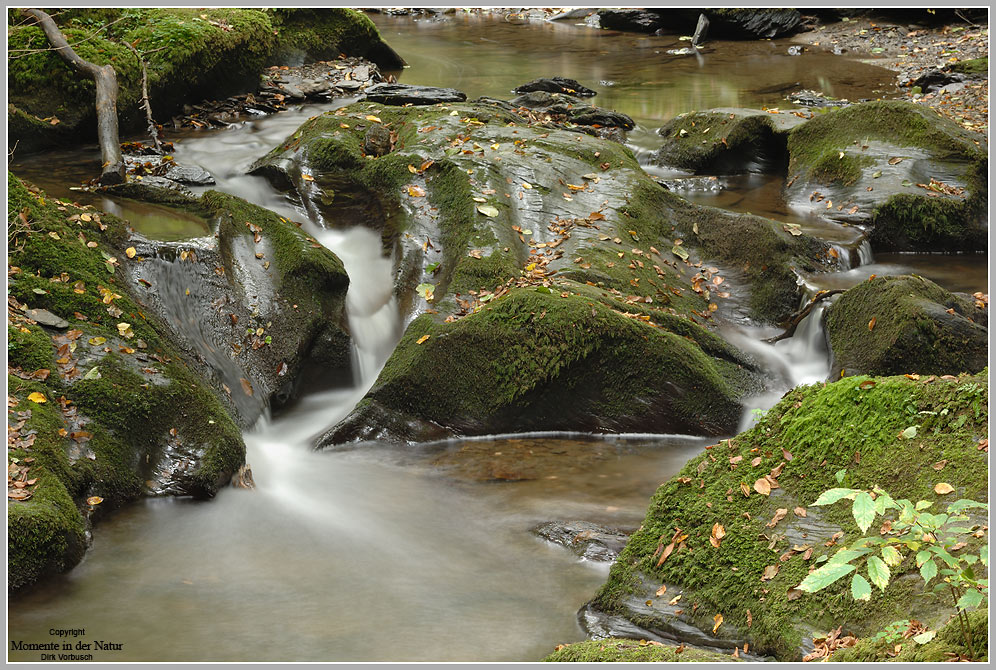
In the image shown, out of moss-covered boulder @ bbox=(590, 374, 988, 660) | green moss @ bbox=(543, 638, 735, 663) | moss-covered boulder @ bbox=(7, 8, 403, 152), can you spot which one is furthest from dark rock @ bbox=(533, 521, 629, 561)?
moss-covered boulder @ bbox=(7, 8, 403, 152)

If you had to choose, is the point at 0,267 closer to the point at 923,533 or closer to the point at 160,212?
the point at 160,212

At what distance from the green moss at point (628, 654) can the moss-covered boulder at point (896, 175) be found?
8.31 metres

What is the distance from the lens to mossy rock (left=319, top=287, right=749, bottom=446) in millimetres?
6840

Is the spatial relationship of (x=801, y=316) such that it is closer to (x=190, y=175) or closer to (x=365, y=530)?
(x=365, y=530)

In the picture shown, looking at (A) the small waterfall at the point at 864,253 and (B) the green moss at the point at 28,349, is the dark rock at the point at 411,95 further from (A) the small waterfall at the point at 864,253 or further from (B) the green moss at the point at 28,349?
(B) the green moss at the point at 28,349

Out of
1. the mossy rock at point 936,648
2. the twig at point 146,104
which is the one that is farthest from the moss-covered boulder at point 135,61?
the mossy rock at point 936,648

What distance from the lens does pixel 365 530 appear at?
18.4ft

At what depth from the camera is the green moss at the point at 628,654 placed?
10.6 feet

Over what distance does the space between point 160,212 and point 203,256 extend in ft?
3.09

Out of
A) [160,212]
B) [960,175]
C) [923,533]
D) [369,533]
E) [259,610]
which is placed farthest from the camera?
[960,175]

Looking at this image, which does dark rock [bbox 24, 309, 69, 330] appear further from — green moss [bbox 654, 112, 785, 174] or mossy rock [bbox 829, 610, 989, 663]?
green moss [bbox 654, 112, 785, 174]

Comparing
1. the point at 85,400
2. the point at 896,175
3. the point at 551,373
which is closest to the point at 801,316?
the point at 551,373

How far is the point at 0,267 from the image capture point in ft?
15.5

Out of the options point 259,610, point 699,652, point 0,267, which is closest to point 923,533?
point 699,652
